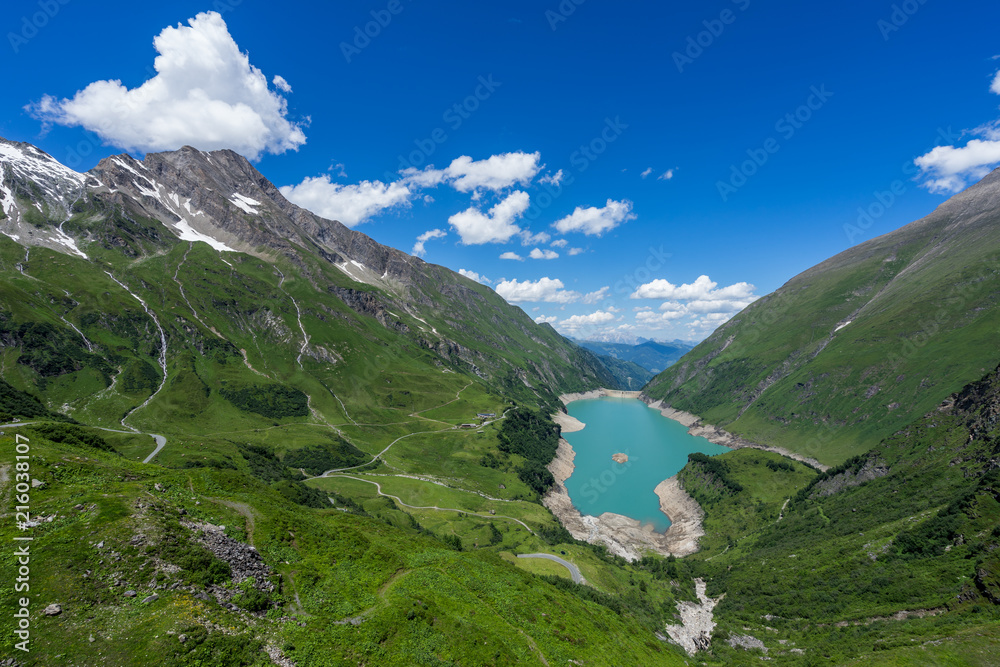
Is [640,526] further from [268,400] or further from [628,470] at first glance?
[268,400]

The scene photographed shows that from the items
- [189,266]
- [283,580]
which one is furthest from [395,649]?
[189,266]

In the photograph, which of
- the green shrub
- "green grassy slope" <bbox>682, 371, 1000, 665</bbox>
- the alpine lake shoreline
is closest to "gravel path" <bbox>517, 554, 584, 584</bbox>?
"green grassy slope" <bbox>682, 371, 1000, 665</bbox>

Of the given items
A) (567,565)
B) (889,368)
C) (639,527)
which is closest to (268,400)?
(567,565)

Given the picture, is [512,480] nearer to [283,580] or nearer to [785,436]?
[283,580]

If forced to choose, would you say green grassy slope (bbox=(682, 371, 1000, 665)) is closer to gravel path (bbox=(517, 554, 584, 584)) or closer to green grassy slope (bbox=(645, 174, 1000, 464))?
gravel path (bbox=(517, 554, 584, 584))

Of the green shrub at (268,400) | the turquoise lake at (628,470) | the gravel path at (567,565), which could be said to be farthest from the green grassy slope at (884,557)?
the green shrub at (268,400)

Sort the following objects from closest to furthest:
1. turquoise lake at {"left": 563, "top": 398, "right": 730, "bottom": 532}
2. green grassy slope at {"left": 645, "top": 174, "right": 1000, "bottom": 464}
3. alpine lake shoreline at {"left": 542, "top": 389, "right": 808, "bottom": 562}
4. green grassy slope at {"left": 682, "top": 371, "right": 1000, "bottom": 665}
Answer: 1. green grassy slope at {"left": 682, "top": 371, "right": 1000, "bottom": 665}
2. alpine lake shoreline at {"left": 542, "top": 389, "right": 808, "bottom": 562}
3. turquoise lake at {"left": 563, "top": 398, "right": 730, "bottom": 532}
4. green grassy slope at {"left": 645, "top": 174, "right": 1000, "bottom": 464}

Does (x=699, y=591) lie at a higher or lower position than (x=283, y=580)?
lower

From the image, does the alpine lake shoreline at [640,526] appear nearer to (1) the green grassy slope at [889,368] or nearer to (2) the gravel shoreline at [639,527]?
(2) the gravel shoreline at [639,527]
